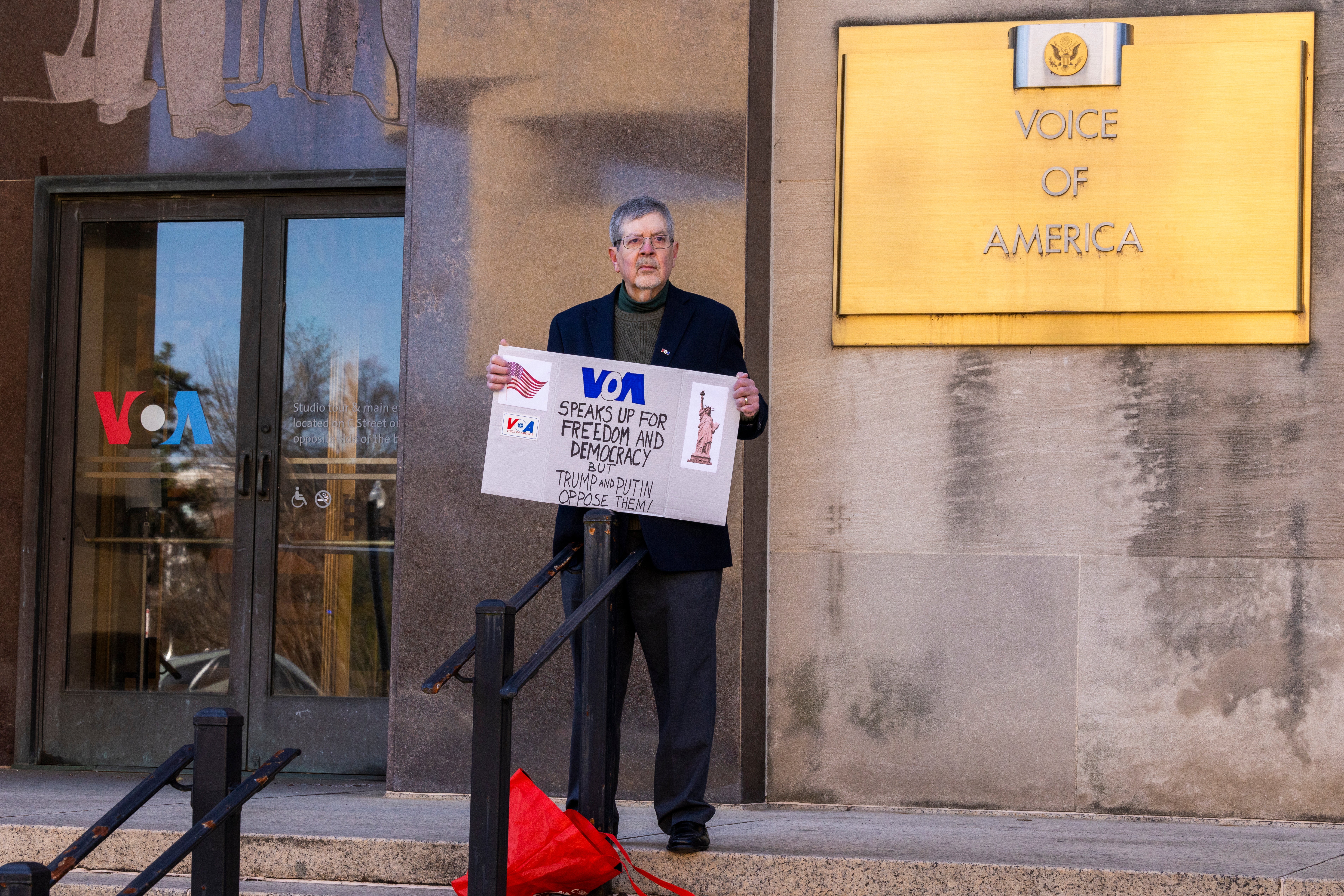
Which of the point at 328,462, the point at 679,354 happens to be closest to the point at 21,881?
the point at 679,354

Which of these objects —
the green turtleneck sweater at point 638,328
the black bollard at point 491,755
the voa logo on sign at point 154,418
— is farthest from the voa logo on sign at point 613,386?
the voa logo on sign at point 154,418

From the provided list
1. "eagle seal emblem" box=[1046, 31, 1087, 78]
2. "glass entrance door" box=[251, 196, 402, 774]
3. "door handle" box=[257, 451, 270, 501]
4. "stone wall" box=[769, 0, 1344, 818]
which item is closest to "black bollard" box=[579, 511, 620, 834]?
"stone wall" box=[769, 0, 1344, 818]

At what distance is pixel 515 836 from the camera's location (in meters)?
3.68

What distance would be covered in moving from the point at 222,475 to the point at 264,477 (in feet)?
0.76

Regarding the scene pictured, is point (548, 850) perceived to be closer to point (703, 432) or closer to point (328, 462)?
point (703, 432)

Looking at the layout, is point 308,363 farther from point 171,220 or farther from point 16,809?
point 16,809

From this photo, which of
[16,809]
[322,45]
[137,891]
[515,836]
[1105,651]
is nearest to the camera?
[137,891]

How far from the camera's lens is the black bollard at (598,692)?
3.91 metres

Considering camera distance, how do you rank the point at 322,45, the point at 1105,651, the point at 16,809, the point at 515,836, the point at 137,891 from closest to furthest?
1. the point at 137,891
2. the point at 515,836
3. the point at 16,809
4. the point at 1105,651
5. the point at 322,45

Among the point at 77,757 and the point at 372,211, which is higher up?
the point at 372,211

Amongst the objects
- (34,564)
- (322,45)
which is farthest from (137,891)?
(322,45)

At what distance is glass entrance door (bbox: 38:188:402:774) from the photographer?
6.72 metres

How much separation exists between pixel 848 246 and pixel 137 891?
390 cm

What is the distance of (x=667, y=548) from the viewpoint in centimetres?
411
